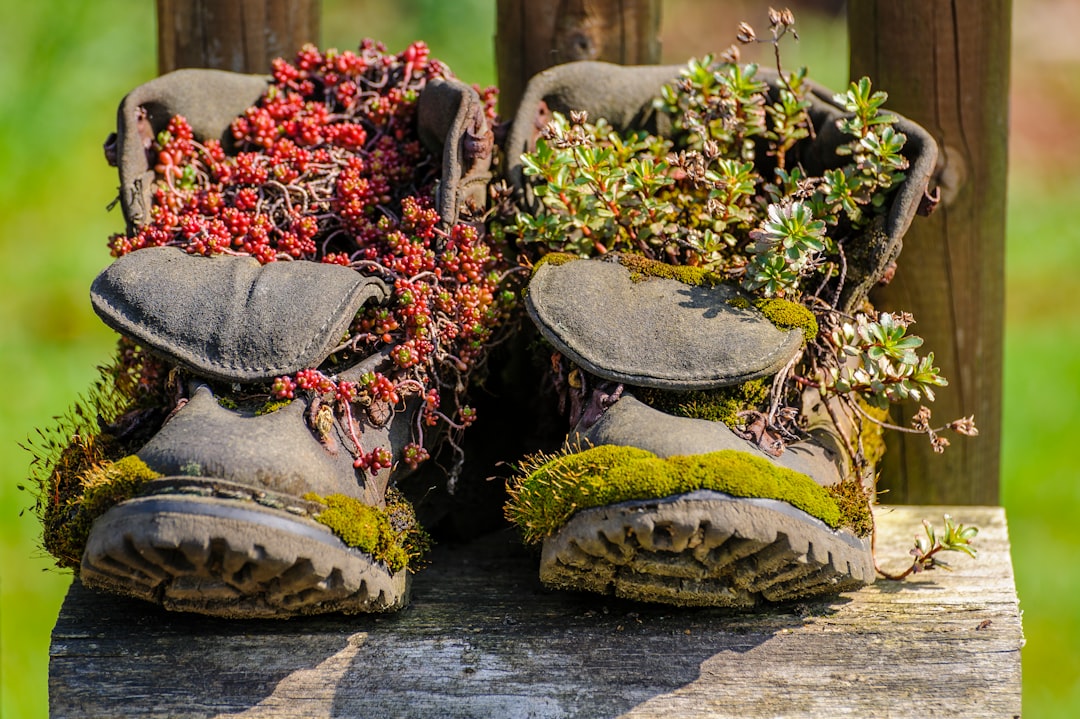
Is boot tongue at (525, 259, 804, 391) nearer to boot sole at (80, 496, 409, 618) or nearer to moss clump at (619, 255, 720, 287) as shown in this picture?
moss clump at (619, 255, 720, 287)

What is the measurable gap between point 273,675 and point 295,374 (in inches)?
17.4

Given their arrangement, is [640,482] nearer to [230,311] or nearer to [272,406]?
[272,406]

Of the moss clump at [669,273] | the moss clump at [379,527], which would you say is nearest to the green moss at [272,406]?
the moss clump at [379,527]

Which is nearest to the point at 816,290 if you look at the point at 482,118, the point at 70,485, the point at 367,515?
the point at 482,118

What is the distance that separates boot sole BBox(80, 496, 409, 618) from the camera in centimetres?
143

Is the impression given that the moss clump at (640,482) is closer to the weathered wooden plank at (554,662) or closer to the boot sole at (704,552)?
the boot sole at (704,552)

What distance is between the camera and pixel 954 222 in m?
2.34

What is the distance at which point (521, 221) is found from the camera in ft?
6.40

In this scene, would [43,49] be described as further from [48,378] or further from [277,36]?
[277,36]

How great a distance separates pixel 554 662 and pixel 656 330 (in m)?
0.52

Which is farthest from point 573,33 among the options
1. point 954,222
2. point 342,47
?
point 342,47

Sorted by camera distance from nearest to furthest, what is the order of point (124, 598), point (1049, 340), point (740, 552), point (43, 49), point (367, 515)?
point (740, 552) < point (367, 515) < point (124, 598) < point (1049, 340) < point (43, 49)

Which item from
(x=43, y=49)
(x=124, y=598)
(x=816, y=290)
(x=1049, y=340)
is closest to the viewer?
(x=124, y=598)

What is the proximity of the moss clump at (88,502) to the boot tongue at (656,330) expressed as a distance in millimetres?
640
